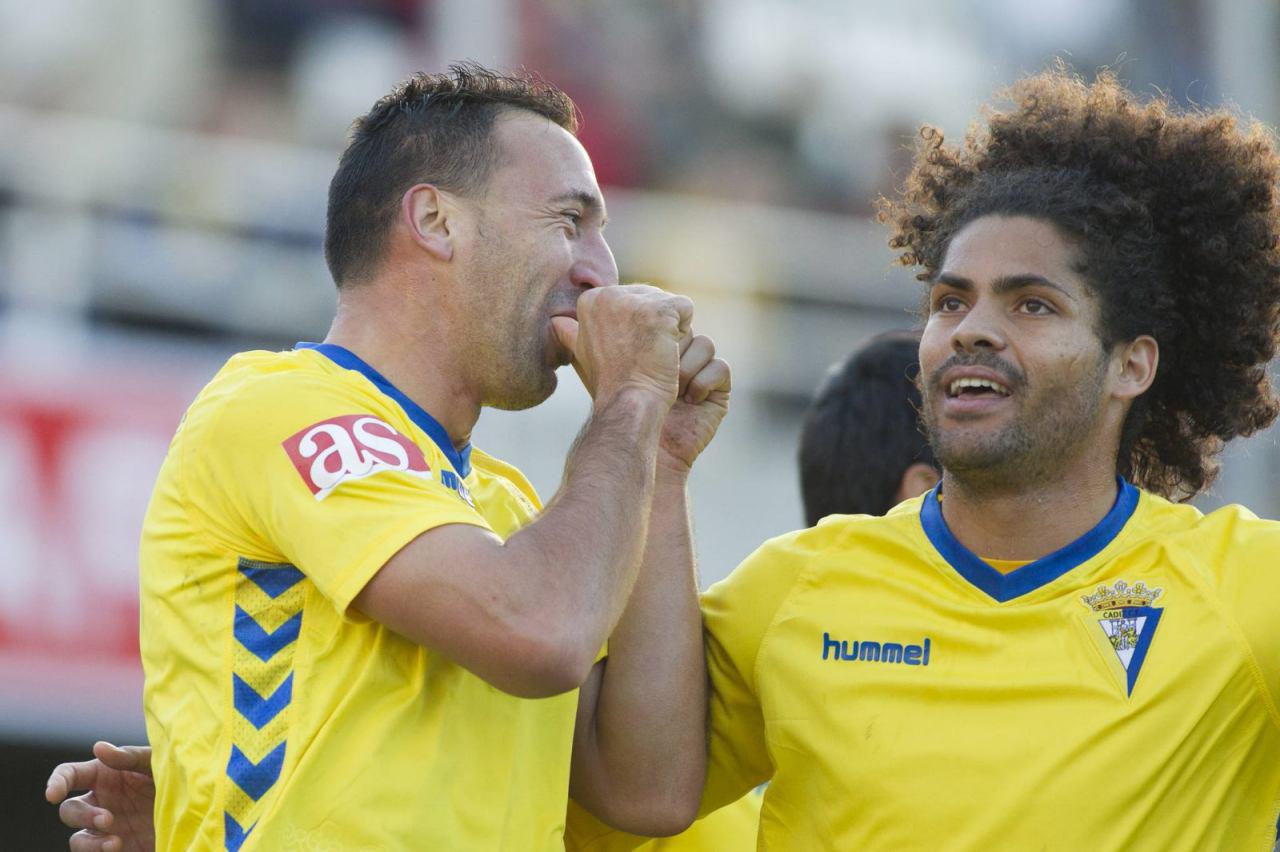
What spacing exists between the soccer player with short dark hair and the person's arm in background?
4.3 inches

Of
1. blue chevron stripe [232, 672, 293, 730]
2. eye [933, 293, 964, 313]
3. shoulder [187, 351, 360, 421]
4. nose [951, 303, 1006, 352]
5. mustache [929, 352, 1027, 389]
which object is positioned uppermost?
eye [933, 293, 964, 313]

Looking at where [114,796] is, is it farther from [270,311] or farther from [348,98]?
[348,98]

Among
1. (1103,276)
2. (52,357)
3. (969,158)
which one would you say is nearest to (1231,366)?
(1103,276)

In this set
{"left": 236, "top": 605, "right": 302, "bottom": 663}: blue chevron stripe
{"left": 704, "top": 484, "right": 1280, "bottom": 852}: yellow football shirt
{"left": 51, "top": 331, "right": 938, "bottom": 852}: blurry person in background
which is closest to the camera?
Result: {"left": 236, "top": 605, "right": 302, "bottom": 663}: blue chevron stripe

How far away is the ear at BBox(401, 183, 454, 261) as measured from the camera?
13.2ft

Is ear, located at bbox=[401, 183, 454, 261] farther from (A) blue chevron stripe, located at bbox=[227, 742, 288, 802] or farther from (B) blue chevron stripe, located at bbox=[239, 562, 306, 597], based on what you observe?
(A) blue chevron stripe, located at bbox=[227, 742, 288, 802]

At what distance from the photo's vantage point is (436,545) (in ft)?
11.2

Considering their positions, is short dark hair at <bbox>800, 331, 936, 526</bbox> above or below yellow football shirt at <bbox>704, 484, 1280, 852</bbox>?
above

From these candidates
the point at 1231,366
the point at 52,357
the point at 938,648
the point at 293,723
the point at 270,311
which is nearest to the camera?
the point at 293,723

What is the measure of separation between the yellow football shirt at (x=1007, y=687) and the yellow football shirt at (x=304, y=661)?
578 millimetres

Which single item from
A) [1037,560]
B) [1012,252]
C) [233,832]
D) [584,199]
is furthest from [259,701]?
[1012,252]

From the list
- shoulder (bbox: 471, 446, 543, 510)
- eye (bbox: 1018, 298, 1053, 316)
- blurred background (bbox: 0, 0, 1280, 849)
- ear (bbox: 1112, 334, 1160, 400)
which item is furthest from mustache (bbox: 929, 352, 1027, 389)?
blurred background (bbox: 0, 0, 1280, 849)

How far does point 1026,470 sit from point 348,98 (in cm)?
759

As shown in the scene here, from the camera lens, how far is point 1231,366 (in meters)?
4.43
